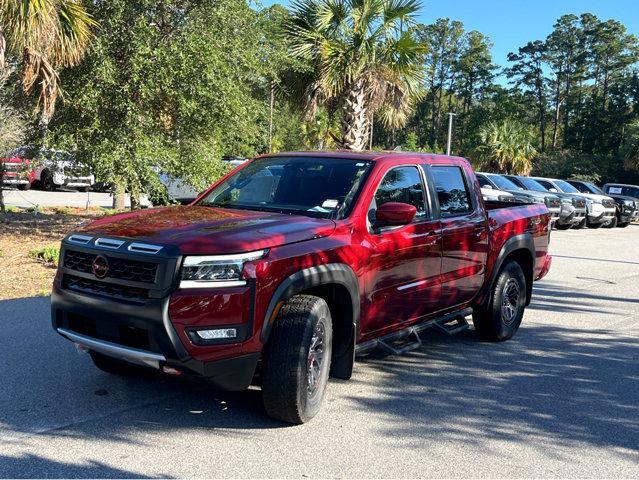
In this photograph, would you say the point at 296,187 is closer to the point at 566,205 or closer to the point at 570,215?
the point at 566,205

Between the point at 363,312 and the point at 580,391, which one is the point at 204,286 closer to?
the point at 363,312

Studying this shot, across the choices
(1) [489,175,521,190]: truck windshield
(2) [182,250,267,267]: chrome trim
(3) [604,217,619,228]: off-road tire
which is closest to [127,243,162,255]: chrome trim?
(2) [182,250,267,267]: chrome trim

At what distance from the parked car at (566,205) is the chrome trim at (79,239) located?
1851cm

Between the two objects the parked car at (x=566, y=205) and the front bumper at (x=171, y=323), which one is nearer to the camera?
the front bumper at (x=171, y=323)

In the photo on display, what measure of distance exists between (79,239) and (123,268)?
20.6 inches

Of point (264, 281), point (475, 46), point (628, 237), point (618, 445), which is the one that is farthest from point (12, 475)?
point (475, 46)

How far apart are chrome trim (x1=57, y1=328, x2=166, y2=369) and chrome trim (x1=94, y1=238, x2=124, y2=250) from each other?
0.59 meters

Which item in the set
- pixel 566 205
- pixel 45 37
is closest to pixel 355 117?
pixel 45 37

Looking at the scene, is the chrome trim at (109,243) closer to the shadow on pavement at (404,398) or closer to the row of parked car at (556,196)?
the shadow on pavement at (404,398)

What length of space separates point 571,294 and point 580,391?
469cm

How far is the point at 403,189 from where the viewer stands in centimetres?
537

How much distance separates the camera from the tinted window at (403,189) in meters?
5.13

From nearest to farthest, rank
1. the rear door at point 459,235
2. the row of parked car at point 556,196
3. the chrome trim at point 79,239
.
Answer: the chrome trim at point 79,239 → the rear door at point 459,235 → the row of parked car at point 556,196

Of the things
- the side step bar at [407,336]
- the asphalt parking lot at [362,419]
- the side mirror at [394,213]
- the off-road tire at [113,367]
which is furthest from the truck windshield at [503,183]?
the off-road tire at [113,367]
